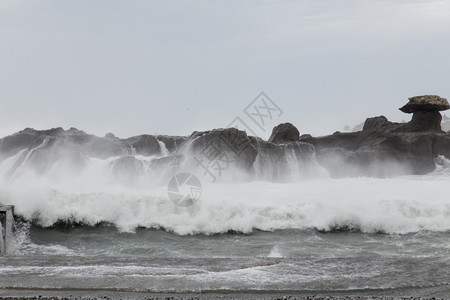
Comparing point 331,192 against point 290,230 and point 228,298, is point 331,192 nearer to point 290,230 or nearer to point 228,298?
point 290,230

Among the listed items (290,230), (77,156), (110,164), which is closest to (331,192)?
(290,230)

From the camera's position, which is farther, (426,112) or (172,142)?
(426,112)

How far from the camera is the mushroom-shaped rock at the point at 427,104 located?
32.9m

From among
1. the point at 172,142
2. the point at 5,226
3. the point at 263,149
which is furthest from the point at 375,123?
the point at 5,226

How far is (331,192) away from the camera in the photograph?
2061cm

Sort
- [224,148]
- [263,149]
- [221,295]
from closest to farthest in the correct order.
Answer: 1. [221,295]
2. [224,148]
3. [263,149]

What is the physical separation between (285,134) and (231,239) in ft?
45.0

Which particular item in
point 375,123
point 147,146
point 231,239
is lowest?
point 231,239

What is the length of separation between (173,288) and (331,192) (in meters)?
13.6

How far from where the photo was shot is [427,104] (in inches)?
1293

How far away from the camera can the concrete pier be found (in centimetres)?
1373

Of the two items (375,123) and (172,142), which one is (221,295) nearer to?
(172,142)

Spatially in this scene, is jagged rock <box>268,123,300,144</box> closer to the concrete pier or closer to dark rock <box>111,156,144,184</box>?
dark rock <box>111,156,144,184</box>
